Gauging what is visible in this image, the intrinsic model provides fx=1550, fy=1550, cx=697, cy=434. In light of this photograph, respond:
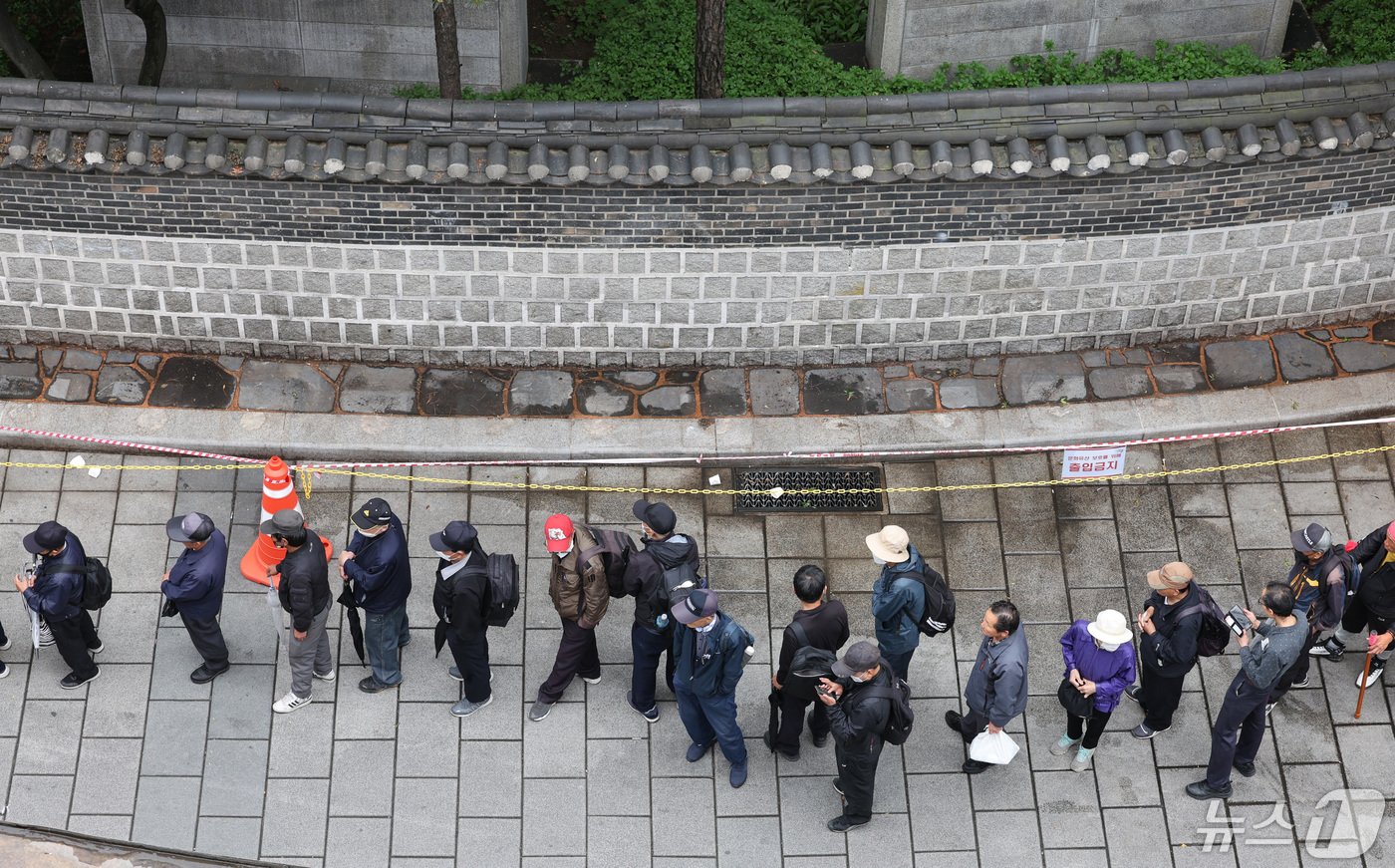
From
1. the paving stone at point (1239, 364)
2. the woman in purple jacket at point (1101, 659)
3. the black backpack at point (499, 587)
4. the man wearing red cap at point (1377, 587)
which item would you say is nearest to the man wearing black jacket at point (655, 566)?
the black backpack at point (499, 587)

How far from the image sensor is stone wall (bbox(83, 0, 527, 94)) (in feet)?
44.5

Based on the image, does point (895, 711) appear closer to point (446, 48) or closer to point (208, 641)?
point (208, 641)

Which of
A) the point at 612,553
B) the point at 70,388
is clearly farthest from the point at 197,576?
the point at 70,388

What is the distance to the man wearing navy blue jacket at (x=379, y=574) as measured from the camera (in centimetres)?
A: 918

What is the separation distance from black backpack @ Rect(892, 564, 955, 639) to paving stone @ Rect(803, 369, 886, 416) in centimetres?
272

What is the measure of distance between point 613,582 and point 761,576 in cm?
171

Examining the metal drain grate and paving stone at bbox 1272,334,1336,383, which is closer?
the metal drain grate

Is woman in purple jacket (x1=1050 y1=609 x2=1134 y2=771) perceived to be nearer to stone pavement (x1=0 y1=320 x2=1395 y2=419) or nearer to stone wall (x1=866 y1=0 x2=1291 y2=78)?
stone pavement (x1=0 y1=320 x2=1395 y2=419)

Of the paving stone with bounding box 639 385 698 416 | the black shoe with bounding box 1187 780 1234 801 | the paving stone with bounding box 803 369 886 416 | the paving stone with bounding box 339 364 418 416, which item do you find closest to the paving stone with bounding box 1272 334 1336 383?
the paving stone with bounding box 803 369 886 416

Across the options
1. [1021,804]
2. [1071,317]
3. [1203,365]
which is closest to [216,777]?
[1021,804]

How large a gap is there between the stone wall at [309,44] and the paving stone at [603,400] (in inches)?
139

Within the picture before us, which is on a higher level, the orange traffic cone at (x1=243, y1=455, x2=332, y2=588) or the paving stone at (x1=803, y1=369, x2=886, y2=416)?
the paving stone at (x1=803, y1=369, x2=886, y2=416)

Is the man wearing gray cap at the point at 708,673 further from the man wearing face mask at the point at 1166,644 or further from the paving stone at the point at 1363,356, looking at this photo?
the paving stone at the point at 1363,356

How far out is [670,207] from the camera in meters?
11.2
